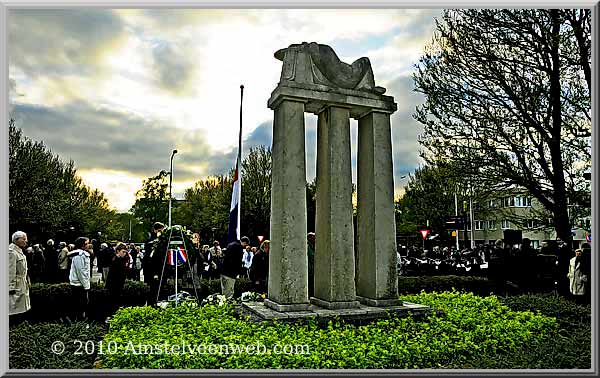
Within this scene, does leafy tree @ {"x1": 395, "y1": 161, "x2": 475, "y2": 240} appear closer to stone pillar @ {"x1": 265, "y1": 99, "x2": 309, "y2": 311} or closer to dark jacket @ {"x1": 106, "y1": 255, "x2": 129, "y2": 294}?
dark jacket @ {"x1": 106, "y1": 255, "x2": 129, "y2": 294}

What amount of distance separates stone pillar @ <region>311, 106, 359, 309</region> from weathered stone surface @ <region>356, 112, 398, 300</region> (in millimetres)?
484

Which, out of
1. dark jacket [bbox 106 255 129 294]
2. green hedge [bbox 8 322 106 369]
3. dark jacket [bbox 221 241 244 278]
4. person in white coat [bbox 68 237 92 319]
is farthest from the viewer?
dark jacket [bbox 221 241 244 278]

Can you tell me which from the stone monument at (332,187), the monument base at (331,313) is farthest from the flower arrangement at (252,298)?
the stone monument at (332,187)

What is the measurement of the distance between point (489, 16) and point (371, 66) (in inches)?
342

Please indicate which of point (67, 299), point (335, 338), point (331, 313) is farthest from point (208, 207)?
point (335, 338)

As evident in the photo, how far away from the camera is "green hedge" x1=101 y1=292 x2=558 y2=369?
6.69 m

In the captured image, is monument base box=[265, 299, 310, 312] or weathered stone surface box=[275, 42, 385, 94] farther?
weathered stone surface box=[275, 42, 385, 94]

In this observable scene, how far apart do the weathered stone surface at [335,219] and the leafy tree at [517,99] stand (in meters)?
9.29

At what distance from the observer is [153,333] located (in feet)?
25.9

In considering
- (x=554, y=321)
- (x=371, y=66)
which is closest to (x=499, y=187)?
(x=554, y=321)

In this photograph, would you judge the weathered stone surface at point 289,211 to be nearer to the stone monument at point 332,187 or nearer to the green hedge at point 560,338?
the stone monument at point 332,187

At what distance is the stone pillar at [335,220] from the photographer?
923 centimetres

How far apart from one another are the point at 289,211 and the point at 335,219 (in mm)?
1003

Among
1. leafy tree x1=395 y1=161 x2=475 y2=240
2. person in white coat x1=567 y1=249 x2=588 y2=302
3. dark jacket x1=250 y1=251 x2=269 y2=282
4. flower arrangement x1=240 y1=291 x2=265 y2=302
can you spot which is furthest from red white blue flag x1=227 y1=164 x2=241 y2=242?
leafy tree x1=395 y1=161 x2=475 y2=240
